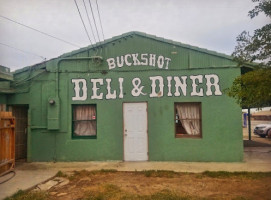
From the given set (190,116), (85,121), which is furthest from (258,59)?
(85,121)

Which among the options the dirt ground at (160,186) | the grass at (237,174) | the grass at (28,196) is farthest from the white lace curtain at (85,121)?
the grass at (237,174)

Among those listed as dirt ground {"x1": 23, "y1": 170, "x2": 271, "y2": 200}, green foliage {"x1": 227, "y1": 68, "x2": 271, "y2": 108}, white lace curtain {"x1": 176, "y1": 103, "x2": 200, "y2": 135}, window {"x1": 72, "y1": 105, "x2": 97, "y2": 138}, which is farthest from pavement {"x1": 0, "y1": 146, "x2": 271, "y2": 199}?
green foliage {"x1": 227, "y1": 68, "x2": 271, "y2": 108}

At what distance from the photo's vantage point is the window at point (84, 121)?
1212cm

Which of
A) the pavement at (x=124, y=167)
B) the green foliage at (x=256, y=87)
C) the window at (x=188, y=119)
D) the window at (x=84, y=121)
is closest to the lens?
the green foliage at (x=256, y=87)

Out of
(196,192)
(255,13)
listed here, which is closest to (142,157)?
(196,192)

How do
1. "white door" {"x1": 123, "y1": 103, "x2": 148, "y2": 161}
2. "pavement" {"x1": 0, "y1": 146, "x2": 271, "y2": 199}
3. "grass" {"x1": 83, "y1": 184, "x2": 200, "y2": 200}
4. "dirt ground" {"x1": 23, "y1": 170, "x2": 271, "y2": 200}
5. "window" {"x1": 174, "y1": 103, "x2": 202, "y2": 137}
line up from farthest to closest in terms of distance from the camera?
"window" {"x1": 174, "y1": 103, "x2": 202, "y2": 137} < "white door" {"x1": 123, "y1": 103, "x2": 148, "y2": 161} < "pavement" {"x1": 0, "y1": 146, "x2": 271, "y2": 199} < "dirt ground" {"x1": 23, "y1": 170, "x2": 271, "y2": 200} < "grass" {"x1": 83, "y1": 184, "x2": 200, "y2": 200}

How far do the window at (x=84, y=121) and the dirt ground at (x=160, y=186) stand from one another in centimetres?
252

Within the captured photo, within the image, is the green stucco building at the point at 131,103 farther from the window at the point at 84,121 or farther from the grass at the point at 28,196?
the grass at the point at 28,196

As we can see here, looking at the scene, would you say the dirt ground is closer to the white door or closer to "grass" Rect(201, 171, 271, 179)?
"grass" Rect(201, 171, 271, 179)

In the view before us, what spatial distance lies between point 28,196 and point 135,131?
548cm

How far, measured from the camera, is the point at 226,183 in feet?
27.2

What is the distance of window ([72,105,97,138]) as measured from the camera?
39.8ft

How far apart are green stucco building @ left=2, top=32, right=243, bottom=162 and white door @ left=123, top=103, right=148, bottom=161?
40mm

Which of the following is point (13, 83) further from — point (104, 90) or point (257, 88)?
point (257, 88)
